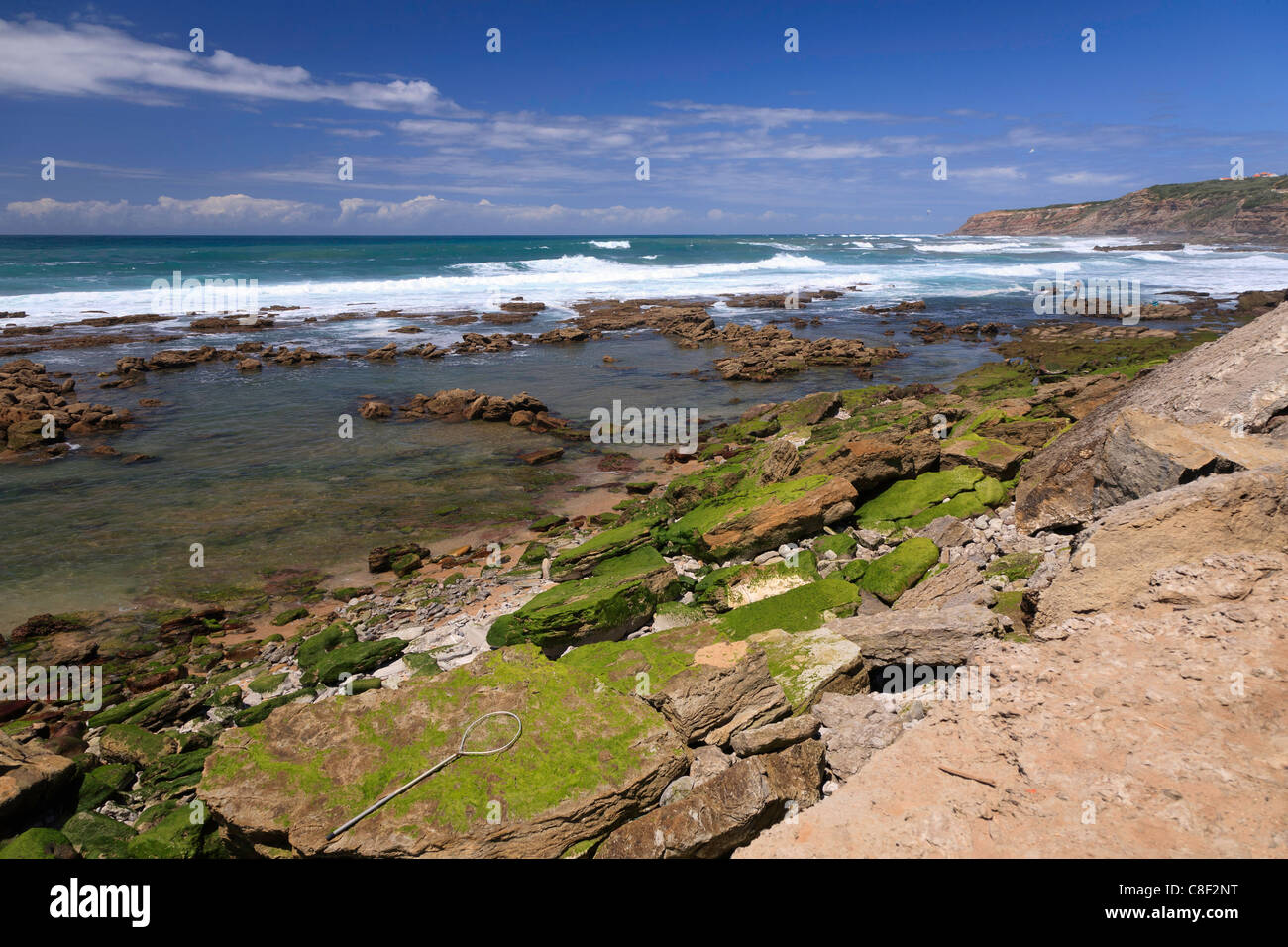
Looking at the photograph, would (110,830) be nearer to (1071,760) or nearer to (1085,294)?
(1071,760)

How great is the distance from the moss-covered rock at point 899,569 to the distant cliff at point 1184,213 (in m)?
122

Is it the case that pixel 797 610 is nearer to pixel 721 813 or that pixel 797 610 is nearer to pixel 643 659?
pixel 643 659

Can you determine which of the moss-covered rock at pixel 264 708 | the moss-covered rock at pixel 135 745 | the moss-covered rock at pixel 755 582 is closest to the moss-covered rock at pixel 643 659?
the moss-covered rock at pixel 755 582

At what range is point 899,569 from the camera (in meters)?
6.59

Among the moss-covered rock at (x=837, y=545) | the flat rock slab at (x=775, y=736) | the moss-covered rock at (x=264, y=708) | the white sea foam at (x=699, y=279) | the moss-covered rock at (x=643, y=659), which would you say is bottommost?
the moss-covered rock at (x=264, y=708)

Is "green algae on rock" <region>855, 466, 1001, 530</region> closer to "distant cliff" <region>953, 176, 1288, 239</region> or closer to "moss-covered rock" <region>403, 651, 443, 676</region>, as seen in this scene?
"moss-covered rock" <region>403, 651, 443, 676</region>

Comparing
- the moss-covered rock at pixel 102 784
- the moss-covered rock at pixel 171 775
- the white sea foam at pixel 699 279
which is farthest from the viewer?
the white sea foam at pixel 699 279

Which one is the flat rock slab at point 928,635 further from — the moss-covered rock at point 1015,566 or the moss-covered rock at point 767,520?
the moss-covered rock at point 767,520

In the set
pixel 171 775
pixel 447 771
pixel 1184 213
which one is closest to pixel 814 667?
pixel 447 771

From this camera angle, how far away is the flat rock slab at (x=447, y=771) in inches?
143

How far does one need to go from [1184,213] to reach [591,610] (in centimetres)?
14522

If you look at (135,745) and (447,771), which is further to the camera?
(135,745)

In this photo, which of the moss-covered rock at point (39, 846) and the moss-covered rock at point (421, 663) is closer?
the moss-covered rock at point (39, 846)

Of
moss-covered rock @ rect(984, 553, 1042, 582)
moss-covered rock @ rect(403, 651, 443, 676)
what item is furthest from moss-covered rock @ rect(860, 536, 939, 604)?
moss-covered rock @ rect(403, 651, 443, 676)
